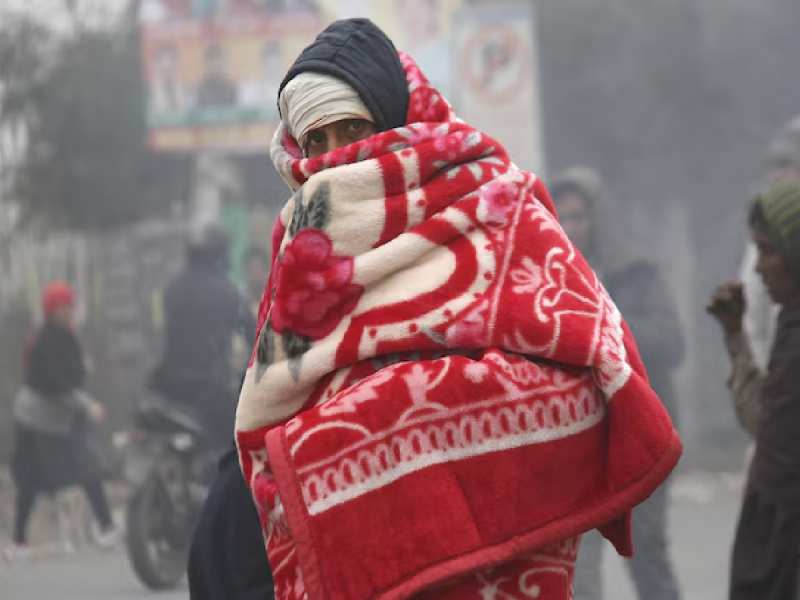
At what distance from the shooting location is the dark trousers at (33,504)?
10055 mm

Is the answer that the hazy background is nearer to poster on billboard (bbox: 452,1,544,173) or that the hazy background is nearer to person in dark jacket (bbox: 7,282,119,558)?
poster on billboard (bbox: 452,1,544,173)

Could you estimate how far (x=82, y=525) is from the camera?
10.6 metres

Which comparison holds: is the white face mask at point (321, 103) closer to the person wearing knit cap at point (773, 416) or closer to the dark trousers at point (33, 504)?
the person wearing knit cap at point (773, 416)

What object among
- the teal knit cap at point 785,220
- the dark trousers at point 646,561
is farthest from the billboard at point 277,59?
the teal knit cap at point 785,220

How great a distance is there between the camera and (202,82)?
1386cm

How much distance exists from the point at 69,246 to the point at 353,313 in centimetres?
1199

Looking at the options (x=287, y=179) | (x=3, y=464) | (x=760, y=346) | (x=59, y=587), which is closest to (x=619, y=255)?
(x=760, y=346)

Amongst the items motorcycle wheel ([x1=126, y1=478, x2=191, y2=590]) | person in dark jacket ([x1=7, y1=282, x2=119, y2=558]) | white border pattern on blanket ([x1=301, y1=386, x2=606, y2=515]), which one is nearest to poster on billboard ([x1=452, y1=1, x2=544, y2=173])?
person in dark jacket ([x1=7, y1=282, x2=119, y2=558])

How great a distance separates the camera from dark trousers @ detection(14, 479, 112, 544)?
10055 mm

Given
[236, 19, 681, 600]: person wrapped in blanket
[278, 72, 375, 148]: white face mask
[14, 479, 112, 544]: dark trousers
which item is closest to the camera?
[236, 19, 681, 600]: person wrapped in blanket

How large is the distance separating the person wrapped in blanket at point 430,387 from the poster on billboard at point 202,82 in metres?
11.7

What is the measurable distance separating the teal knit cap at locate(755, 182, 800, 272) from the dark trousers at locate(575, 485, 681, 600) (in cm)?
222

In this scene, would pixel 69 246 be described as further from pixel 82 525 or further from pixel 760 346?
pixel 760 346

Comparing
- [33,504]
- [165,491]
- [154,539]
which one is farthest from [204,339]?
[33,504]
